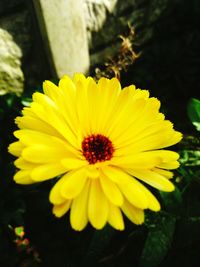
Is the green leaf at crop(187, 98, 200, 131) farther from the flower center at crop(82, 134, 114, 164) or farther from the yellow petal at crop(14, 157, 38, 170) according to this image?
the yellow petal at crop(14, 157, 38, 170)

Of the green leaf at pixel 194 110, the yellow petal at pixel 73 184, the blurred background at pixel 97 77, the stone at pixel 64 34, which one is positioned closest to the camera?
the yellow petal at pixel 73 184

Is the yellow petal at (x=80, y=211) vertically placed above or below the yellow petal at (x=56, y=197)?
below

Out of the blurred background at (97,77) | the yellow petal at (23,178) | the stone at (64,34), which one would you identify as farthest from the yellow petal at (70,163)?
the stone at (64,34)

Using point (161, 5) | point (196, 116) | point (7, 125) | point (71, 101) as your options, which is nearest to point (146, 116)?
point (71, 101)

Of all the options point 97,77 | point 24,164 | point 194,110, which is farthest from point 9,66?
point 24,164

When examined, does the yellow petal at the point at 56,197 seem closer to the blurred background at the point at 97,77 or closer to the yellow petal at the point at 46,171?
the yellow petal at the point at 46,171

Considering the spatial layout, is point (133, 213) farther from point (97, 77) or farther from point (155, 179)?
point (97, 77)
